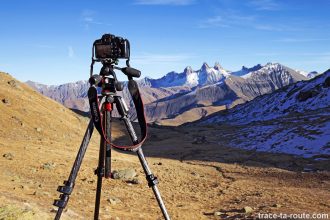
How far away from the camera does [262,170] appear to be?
2589 centimetres

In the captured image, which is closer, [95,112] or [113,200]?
[95,112]

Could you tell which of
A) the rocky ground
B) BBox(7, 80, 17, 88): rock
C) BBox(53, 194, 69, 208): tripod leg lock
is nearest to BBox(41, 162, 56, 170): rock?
the rocky ground

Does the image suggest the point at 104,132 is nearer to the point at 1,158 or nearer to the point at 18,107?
the point at 1,158

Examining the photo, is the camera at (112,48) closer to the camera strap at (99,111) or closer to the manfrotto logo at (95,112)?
the camera strap at (99,111)

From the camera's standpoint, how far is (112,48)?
5.97 meters

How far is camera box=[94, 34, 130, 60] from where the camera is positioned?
19.6 ft

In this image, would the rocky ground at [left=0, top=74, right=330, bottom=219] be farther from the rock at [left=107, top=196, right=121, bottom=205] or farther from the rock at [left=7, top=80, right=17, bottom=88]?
the rock at [left=7, top=80, right=17, bottom=88]

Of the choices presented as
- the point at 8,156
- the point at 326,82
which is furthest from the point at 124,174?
the point at 326,82

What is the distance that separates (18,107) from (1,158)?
1619 cm

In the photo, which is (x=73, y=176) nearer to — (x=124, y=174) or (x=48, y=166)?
(x=124, y=174)

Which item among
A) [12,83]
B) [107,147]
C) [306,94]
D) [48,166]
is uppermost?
[306,94]

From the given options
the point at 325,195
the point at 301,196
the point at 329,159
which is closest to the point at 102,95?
the point at 301,196

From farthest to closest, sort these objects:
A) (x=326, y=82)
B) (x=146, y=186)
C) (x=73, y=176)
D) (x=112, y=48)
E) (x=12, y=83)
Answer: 1. (x=326, y=82)
2. (x=12, y=83)
3. (x=146, y=186)
4. (x=112, y=48)
5. (x=73, y=176)

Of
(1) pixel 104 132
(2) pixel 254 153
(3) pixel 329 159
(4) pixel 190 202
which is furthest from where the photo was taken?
(2) pixel 254 153
